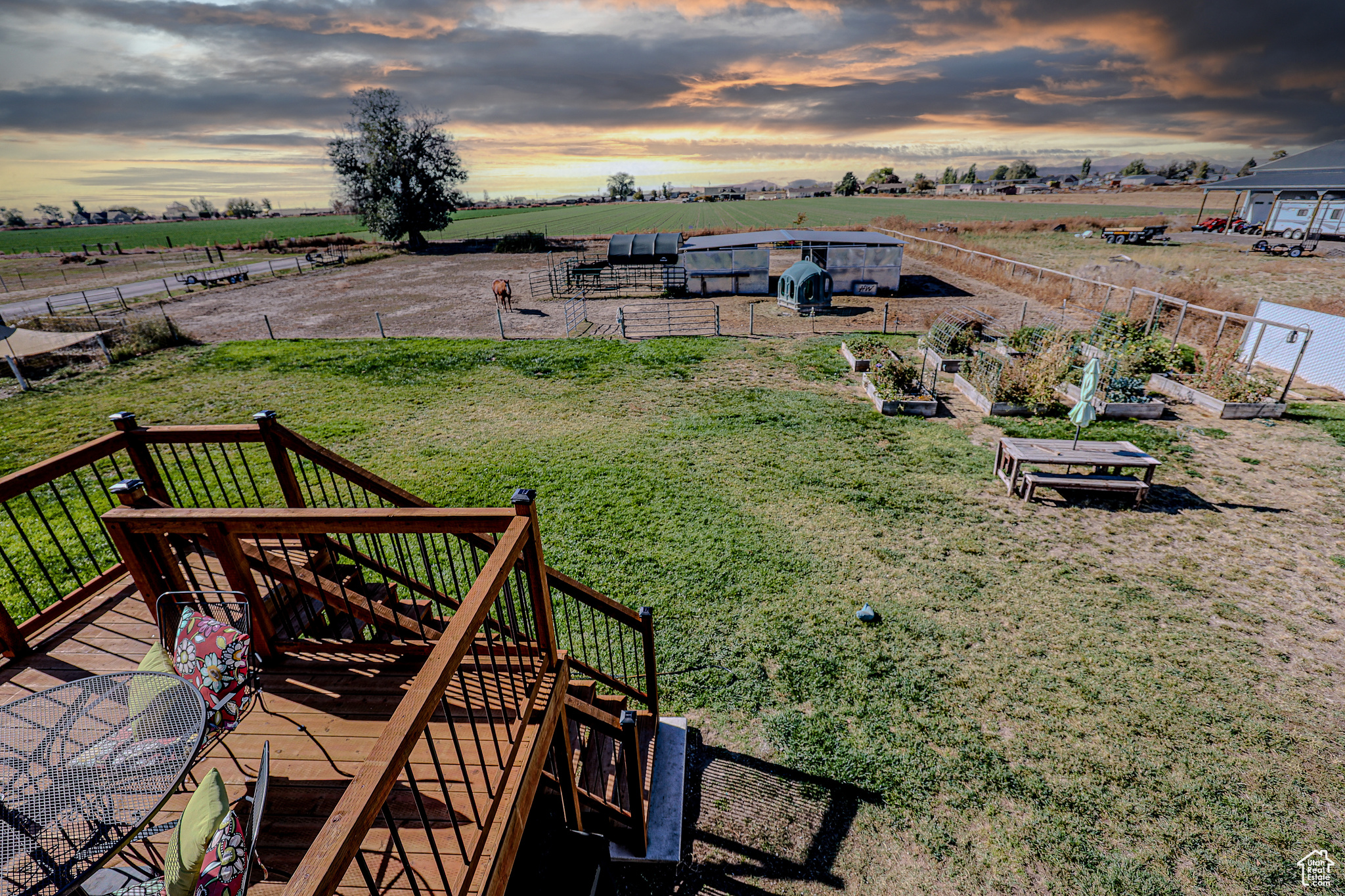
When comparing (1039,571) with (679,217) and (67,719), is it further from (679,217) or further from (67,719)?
(679,217)

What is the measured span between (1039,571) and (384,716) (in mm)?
8405

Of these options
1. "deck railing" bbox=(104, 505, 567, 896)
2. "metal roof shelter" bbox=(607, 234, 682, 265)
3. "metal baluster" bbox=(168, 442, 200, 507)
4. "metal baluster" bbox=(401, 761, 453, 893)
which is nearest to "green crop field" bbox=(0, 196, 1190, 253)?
"metal roof shelter" bbox=(607, 234, 682, 265)

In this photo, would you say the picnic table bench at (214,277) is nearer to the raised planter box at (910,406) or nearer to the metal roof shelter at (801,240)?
the metal roof shelter at (801,240)

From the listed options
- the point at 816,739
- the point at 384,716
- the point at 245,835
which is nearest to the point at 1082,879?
the point at 816,739

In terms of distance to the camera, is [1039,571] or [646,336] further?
[646,336]

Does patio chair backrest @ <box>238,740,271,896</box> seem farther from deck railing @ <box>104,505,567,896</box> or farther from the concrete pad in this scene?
the concrete pad

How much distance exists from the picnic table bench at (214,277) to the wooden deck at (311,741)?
39488 millimetres

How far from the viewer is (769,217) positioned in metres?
79.9

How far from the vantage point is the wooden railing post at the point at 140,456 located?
14.8ft

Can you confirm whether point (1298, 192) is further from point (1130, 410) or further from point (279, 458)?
point (279, 458)

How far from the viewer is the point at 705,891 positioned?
181 inches

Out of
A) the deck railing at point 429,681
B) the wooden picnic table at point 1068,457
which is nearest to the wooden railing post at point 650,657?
the deck railing at point 429,681

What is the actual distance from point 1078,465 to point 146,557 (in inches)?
481

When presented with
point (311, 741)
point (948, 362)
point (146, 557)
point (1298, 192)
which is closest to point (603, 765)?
point (311, 741)
